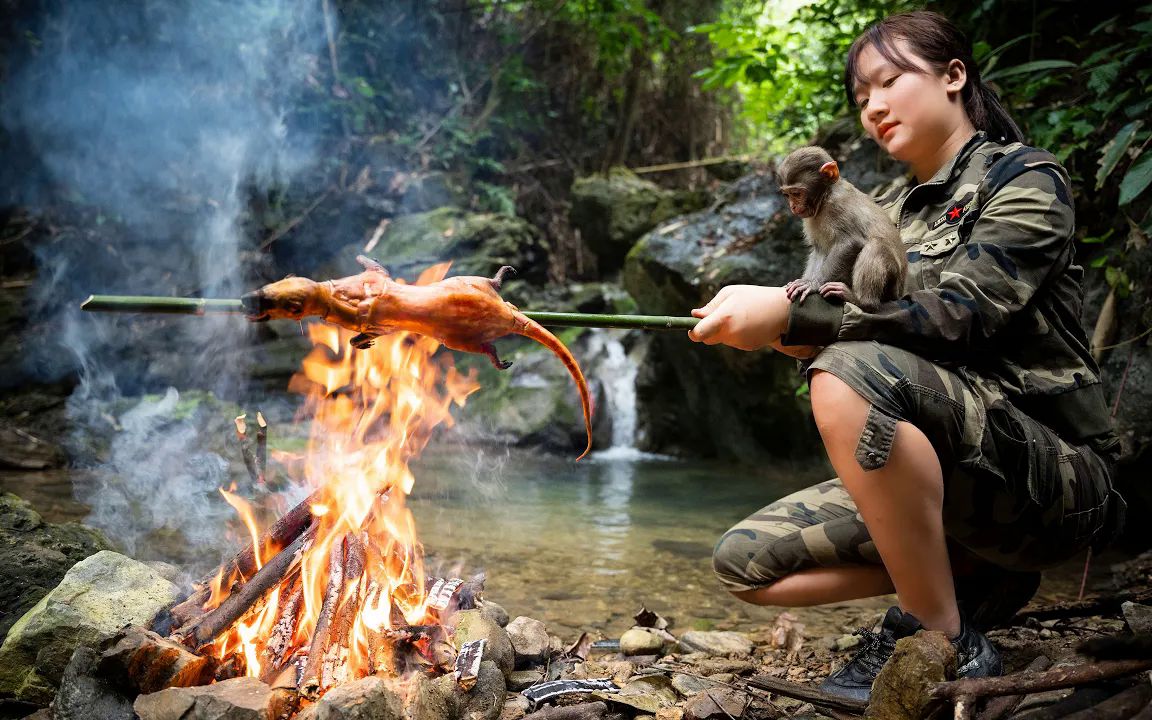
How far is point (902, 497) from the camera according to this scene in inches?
71.8

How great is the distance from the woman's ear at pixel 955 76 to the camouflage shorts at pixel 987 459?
949 millimetres

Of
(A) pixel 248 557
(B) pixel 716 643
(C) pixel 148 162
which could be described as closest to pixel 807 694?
(B) pixel 716 643

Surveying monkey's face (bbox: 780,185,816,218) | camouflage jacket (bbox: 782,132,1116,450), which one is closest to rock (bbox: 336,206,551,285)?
monkey's face (bbox: 780,185,816,218)

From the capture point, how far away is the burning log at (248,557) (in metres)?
2.00

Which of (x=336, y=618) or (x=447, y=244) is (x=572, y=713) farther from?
(x=447, y=244)

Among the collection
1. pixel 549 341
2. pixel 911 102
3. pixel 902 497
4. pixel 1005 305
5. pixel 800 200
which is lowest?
pixel 902 497

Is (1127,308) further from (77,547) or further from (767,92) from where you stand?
(767,92)

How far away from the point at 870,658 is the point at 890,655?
0.58 ft

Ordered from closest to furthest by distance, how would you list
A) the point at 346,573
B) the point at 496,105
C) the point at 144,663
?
the point at 144,663, the point at 346,573, the point at 496,105

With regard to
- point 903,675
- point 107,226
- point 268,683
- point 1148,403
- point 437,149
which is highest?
point 437,149

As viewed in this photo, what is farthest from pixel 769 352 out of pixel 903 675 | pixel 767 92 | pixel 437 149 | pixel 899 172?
pixel 437 149

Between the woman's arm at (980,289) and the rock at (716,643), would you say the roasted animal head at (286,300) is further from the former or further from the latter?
the rock at (716,643)

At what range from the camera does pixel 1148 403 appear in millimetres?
3604

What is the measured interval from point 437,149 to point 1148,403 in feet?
34.9
